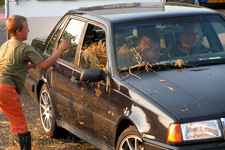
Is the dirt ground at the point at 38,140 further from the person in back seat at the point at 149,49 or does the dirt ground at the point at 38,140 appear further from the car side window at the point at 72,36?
the person in back seat at the point at 149,49

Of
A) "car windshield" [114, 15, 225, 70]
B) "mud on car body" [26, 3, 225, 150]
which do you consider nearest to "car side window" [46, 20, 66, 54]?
"mud on car body" [26, 3, 225, 150]

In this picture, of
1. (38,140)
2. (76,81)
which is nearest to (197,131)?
(76,81)

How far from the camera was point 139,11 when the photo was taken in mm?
6141

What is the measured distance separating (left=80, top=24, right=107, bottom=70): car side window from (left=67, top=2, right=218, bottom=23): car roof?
7.6 inches

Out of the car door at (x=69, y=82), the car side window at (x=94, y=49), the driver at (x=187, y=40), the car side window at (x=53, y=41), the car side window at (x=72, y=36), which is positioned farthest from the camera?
the car side window at (x=53, y=41)

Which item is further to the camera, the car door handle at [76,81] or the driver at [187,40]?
the car door handle at [76,81]

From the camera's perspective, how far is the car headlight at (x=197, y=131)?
430 cm

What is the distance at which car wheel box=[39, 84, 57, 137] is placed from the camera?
22.8ft

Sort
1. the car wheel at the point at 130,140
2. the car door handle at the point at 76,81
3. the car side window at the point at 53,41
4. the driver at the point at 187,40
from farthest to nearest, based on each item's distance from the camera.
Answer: the car side window at the point at 53,41
the car door handle at the point at 76,81
the driver at the point at 187,40
the car wheel at the point at 130,140

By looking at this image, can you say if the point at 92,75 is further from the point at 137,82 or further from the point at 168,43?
the point at 168,43

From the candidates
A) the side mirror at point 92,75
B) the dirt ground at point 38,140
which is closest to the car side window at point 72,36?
the side mirror at point 92,75

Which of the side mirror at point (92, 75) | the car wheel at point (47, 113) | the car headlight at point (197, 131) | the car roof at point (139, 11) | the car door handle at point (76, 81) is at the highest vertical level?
the car roof at point (139, 11)

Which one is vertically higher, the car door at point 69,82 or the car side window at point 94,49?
the car side window at point 94,49

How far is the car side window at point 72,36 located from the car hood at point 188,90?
1400 mm
